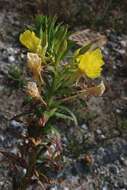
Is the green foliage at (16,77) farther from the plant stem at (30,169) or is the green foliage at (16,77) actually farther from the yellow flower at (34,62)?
the yellow flower at (34,62)

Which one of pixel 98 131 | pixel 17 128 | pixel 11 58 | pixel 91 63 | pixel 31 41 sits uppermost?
pixel 31 41

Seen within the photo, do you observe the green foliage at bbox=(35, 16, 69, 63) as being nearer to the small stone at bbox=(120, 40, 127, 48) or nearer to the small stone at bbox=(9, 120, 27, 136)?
the small stone at bbox=(9, 120, 27, 136)

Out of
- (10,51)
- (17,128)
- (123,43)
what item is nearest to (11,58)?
(10,51)

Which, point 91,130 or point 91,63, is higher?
point 91,63

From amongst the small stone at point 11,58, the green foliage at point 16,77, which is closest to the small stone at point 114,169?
the green foliage at point 16,77

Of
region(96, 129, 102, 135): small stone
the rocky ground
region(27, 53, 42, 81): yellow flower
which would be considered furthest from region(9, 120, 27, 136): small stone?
region(27, 53, 42, 81): yellow flower

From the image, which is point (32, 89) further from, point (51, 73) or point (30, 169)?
point (30, 169)
